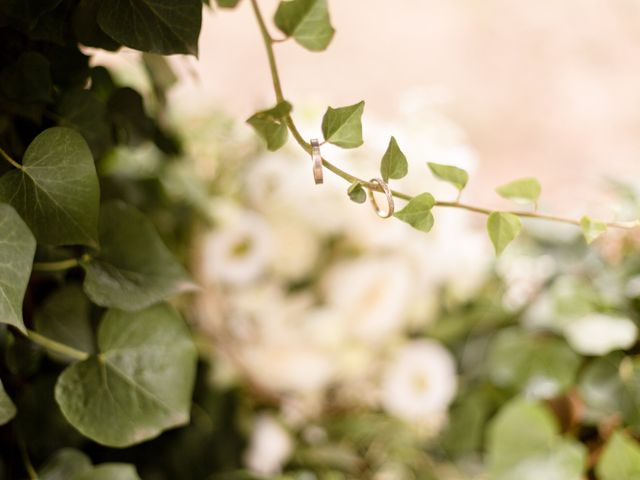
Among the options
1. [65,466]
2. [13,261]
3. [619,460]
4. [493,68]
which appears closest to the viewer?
[13,261]

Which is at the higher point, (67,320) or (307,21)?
(307,21)

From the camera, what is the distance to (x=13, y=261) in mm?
232

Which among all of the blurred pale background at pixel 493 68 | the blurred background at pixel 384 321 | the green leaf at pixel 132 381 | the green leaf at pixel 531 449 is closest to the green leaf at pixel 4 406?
the green leaf at pixel 132 381

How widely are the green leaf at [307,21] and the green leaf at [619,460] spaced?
1.20 feet

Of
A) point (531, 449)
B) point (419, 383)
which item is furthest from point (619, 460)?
point (419, 383)

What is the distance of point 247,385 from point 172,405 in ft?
1.14

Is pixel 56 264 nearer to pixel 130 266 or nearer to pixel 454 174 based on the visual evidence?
pixel 130 266

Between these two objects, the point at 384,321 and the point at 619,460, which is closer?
the point at 619,460

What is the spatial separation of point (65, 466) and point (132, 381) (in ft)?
0.24

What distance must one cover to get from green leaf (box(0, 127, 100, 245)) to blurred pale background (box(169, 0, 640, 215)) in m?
0.84

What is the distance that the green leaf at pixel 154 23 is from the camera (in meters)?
0.25

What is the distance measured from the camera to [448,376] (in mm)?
652

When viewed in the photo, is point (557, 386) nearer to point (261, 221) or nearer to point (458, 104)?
point (261, 221)

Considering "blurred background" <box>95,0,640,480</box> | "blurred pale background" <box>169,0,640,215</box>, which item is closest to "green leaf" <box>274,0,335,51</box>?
"blurred background" <box>95,0,640,480</box>
